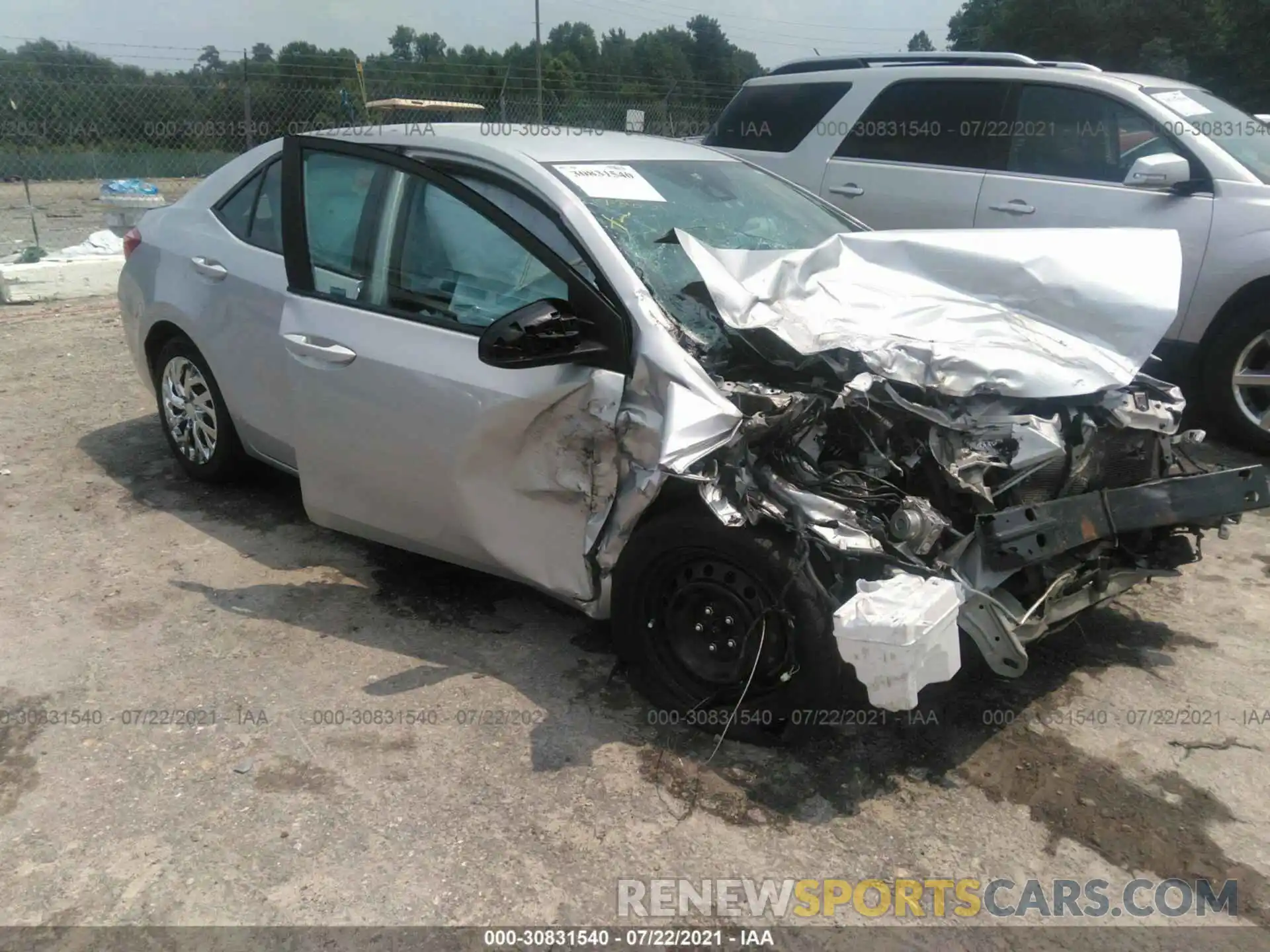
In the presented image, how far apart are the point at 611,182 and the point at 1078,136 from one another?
3784 millimetres

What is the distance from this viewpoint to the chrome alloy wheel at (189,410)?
16.1ft

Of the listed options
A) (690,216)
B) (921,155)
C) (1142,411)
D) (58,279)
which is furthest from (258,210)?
(58,279)

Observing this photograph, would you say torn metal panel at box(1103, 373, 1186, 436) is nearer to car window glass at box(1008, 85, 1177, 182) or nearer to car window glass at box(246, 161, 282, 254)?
car window glass at box(1008, 85, 1177, 182)

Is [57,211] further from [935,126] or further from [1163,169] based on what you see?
[1163,169]

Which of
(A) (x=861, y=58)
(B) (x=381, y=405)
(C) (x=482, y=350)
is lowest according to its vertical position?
(B) (x=381, y=405)

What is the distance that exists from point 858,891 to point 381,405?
7.24 feet

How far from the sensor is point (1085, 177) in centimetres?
598

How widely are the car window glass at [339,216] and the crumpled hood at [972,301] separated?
4.53 ft

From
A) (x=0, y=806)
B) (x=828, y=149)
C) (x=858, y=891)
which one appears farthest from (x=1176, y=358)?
(x=0, y=806)

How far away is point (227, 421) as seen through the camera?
15.7ft

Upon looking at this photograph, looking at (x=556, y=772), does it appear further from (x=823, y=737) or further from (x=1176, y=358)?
(x=1176, y=358)

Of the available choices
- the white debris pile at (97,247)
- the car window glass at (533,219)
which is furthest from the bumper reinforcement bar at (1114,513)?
the white debris pile at (97,247)

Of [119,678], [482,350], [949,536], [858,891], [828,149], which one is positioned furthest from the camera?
[828,149]

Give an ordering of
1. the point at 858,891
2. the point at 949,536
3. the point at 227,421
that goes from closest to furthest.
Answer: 1. the point at 858,891
2. the point at 949,536
3. the point at 227,421
